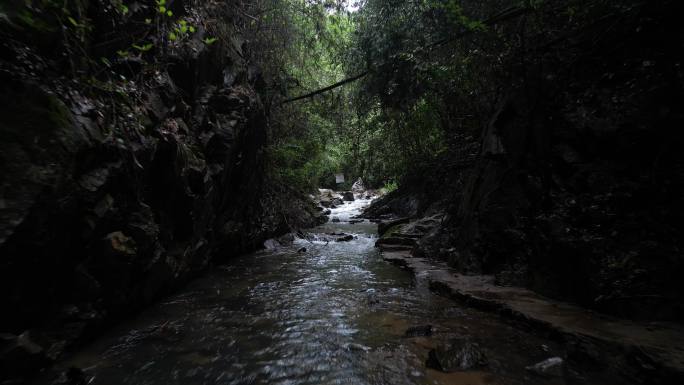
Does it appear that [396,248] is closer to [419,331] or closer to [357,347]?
[419,331]

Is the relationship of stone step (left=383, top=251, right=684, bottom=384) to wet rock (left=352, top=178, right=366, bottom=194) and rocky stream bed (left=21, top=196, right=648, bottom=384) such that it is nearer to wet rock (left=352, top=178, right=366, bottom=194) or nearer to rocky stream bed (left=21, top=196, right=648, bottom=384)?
rocky stream bed (left=21, top=196, right=648, bottom=384)

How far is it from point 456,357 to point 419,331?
0.78m

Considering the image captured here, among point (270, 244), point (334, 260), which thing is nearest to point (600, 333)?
point (334, 260)

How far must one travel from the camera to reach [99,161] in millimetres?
3594

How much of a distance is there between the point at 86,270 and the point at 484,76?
26.5 feet

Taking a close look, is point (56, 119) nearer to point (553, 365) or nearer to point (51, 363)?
point (51, 363)

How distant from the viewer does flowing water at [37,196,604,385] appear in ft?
10.6

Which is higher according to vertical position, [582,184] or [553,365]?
[582,184]

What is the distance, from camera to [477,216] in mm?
6469

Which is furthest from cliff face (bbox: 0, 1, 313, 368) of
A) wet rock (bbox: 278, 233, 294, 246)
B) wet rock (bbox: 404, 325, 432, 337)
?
wet rock (bbox: 278, 233, 294, 246)

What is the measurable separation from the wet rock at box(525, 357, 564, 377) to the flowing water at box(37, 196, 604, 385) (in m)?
→ 0.11

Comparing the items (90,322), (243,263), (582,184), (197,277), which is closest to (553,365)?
(582,184)

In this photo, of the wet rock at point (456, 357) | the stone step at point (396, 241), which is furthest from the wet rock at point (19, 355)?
the stone step at point (396, 241)

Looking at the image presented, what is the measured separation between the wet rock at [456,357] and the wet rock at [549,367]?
0.44 meters
